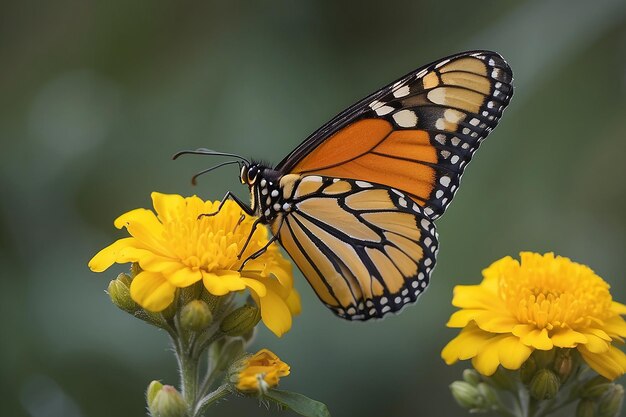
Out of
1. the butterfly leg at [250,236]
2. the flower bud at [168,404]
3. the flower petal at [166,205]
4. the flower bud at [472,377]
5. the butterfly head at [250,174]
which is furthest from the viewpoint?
the butterfly head at [250,174]

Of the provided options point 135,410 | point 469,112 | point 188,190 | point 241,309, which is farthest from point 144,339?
point 469,112

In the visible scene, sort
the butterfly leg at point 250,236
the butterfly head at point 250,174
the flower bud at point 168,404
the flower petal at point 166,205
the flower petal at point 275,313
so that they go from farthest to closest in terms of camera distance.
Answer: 1. the butterfly head at point 250,174
2. the flower petal at point 166,205
3. the butterfly leg at point 250,236
4. the flower petal at point 275,313
5. the flower bud at point 168,404

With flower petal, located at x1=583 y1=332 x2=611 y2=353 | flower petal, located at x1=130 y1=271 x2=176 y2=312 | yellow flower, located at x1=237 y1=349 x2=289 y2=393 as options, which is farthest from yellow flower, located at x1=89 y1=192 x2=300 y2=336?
flower petal, located at x1=583 y1=332 x2=611 y2=353

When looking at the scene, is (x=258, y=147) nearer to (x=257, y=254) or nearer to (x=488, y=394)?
(x=257, y=254)

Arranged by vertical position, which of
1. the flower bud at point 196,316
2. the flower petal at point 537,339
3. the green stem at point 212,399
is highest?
the flower petal at point 537,339

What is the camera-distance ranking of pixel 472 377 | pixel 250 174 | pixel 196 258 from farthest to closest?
pixel 250 174, pixel 472 377, pixel 196 258

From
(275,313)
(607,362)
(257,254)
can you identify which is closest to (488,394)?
(607,362)

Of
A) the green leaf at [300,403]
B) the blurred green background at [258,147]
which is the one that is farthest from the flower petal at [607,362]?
the blurred green background at [258,147]

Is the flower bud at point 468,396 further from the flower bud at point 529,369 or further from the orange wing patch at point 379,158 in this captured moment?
the orange wing patch at point 379,158
